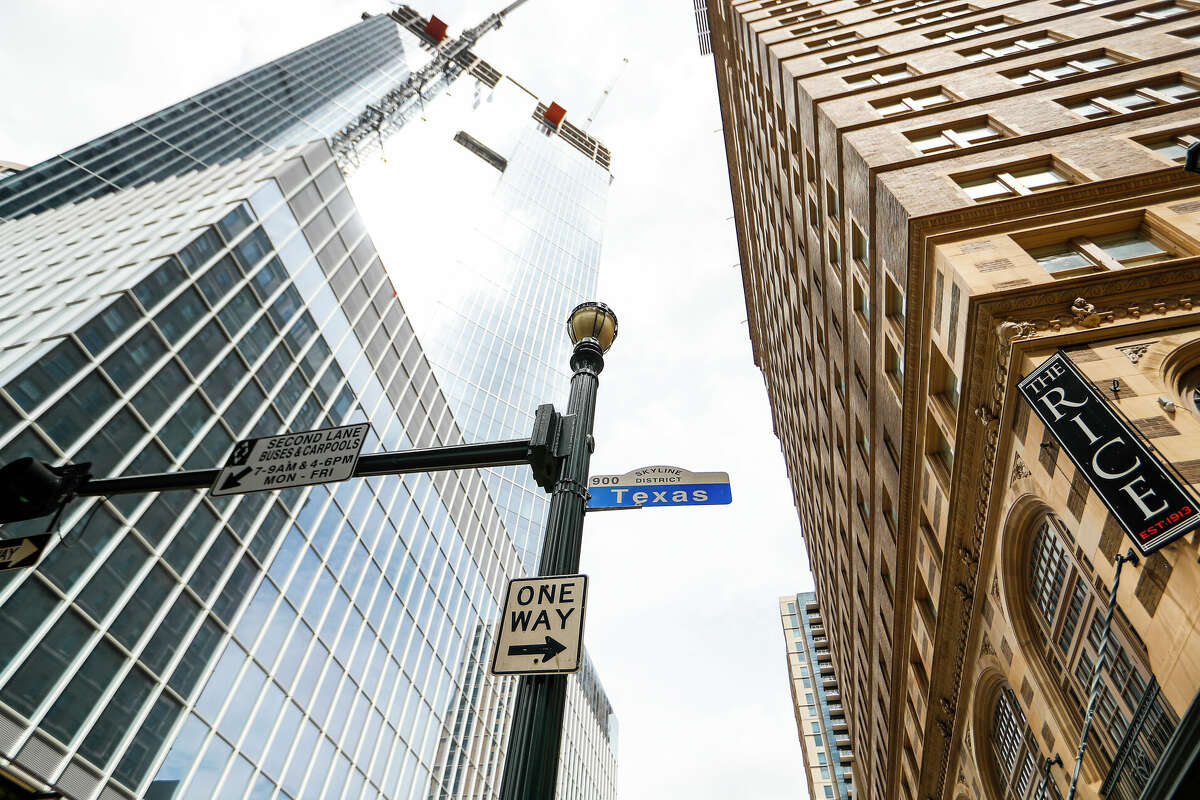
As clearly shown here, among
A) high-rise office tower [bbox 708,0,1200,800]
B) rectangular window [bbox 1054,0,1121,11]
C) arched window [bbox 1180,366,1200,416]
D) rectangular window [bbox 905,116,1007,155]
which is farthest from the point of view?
rectangular window [bbox 1054,0,1121,11]

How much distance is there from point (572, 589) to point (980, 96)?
25008 mm

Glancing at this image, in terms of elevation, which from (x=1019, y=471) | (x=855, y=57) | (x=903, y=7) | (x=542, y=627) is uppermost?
(x=903, y=7)

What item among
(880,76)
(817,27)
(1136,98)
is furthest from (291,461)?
(817,27)

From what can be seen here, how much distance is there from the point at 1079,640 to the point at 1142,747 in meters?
1.99

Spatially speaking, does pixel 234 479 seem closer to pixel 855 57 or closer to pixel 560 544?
pixel 560 544

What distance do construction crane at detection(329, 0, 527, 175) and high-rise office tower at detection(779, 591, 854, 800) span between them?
80.4m

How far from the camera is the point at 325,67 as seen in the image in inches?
3762

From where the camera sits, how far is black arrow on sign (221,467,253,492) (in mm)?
6125

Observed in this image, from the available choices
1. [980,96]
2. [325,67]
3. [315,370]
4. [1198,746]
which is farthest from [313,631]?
[325,67]

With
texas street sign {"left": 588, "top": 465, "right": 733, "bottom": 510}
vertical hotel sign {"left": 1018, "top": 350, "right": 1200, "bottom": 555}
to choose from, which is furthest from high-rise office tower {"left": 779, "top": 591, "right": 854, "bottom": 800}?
texas street sign {"left": 588, "top": 465, "right": 733, "bottom": 510}

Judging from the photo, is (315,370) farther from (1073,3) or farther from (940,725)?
(1073,3)

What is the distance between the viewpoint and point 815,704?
340ft

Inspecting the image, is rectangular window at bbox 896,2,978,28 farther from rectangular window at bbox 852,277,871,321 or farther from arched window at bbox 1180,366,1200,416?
arched window at bbox 1180,366,1200,416

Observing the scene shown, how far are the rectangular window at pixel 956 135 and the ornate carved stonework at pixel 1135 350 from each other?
10.5 m
